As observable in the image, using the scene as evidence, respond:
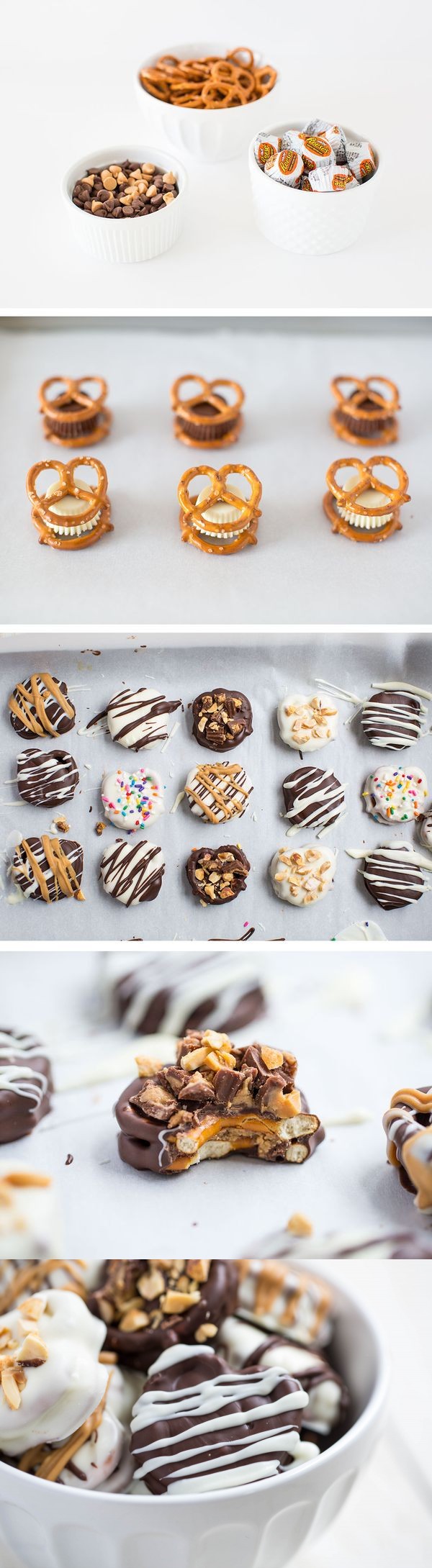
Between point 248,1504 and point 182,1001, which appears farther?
point 182,1001

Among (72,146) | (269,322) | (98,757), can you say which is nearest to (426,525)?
(269,322)

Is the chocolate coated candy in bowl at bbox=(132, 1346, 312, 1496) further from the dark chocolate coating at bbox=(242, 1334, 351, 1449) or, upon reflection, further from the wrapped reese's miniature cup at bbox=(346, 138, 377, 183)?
the wrapped reese's miniature cup at bbox=(346, 138, 377, 183)

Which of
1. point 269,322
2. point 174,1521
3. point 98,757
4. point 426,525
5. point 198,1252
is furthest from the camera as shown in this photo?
point 269,322

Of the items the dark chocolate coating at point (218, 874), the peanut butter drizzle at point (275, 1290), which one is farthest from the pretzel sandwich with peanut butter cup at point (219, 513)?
the peanut butter drizzle at point (275, 1290)

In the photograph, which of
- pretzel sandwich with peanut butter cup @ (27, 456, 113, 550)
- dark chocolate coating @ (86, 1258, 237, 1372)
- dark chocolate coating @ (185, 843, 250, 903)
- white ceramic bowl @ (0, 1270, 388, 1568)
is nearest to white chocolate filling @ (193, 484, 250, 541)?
pretzel sandwich with peanut butter cup @ (27, 456, 113, 550)

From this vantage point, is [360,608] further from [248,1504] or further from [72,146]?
[248,1504]

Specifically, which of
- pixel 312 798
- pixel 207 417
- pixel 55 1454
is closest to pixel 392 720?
pixel 312 798
